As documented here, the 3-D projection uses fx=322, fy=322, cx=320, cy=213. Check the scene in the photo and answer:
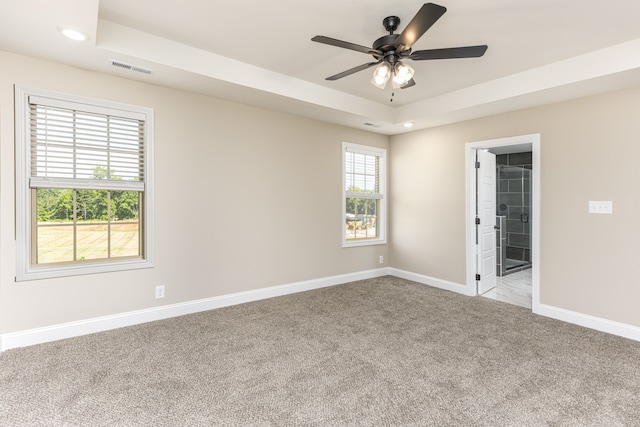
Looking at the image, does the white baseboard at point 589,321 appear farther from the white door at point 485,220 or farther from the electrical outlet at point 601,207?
the electrical outlet at point 601,207

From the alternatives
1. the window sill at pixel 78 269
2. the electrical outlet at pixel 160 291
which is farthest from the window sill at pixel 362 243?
the window sill at pixel 78 269

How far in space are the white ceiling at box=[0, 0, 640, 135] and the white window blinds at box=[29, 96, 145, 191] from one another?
0.43 m

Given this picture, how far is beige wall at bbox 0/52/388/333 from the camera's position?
2.76 m

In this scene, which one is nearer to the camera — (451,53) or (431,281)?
(451,53)

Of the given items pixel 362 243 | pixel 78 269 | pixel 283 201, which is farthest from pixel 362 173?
pixel 78 269

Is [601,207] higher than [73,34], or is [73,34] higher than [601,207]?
[73,34]

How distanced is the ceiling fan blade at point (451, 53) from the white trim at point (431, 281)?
10.6 ft

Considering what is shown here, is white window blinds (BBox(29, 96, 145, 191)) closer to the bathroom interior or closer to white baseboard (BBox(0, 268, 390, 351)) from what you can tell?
white baseboard (BBox(0, 268, 390, 351))

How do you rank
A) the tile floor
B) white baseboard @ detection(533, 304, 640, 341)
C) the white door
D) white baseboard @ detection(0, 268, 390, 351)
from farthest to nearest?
the white door < the tile floor < white baseboard @ detection(533, 304, 640, 341) < white baseboard @ detection(0, 268, 390, 351)

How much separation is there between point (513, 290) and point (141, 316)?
Answer: 16.0 ft

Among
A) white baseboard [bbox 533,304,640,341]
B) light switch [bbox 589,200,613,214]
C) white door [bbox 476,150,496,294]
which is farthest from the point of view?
white door [bbox 476,150,496,294]

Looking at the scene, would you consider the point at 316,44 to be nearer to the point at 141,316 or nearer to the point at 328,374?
the point at 328,374

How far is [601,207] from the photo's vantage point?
3.28 meters

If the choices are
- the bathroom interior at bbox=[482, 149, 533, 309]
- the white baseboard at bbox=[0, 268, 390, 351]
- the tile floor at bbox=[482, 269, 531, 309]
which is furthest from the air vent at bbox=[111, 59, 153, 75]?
the bathroom interior at bbox=[482, 149, 533, 309]
